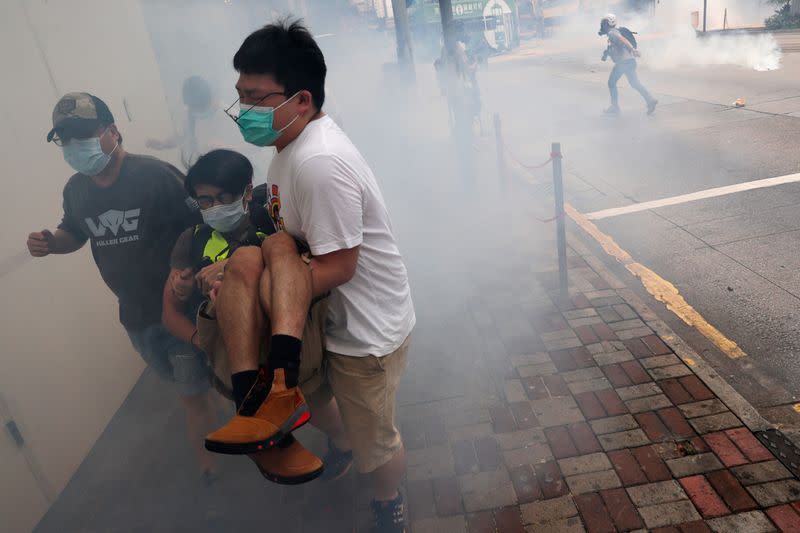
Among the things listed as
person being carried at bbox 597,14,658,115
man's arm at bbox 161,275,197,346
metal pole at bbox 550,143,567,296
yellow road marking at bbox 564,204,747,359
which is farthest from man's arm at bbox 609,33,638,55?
man's arm at bbox 161,275,197,346

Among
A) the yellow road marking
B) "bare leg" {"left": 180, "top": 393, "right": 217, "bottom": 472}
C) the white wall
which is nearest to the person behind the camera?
the white wall

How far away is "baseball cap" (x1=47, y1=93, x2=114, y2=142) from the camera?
272cm

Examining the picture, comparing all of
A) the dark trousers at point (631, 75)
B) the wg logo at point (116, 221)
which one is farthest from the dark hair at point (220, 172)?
the dark trousers at point (631, 75)

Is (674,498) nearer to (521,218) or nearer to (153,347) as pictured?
(153,347)

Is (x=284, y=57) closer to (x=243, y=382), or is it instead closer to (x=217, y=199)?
(x=217, y=199)

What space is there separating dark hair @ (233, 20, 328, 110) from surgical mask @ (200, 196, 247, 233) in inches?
28.6

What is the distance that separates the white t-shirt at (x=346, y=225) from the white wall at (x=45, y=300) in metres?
1.68

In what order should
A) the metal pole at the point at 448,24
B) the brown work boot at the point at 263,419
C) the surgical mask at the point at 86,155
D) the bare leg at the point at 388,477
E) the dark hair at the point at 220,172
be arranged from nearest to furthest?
1. the brown work boot at the point at 263,419
2. the bare leg at the point at 388,477
3. the dark hair at the point at 220,172
4. the surgical mask at the point at 86,155
5. the metal pole at the point at 448,24

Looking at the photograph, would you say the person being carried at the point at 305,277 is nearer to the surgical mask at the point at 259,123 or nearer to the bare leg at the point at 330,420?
the surgical mask at the point at 259,123

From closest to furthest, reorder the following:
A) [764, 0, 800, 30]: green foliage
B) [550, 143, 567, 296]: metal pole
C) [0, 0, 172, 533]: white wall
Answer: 1. [0, 0, 172, 533]: white wall
2. [550, 143, 567, 296]: metal pole
3. [764, 0, 800, 30]: green foliage

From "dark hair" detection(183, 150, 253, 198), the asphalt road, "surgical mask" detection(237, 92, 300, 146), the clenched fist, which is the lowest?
the asphalt road

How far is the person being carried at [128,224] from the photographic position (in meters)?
2.85

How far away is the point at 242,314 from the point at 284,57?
2.84 ft

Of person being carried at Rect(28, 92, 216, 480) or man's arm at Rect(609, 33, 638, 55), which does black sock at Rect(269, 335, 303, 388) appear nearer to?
person being carried at Rect(28, 92, 216, 480)
